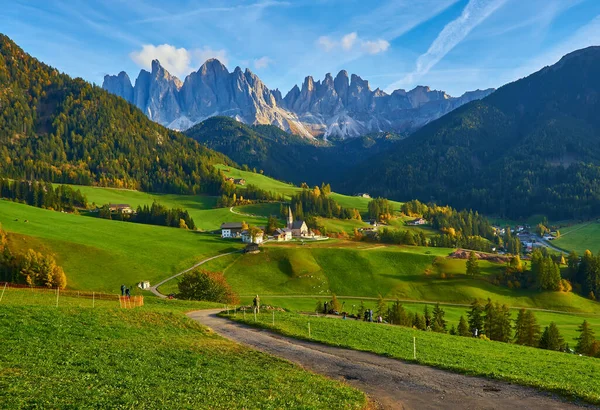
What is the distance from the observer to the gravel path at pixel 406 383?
21.5 meters

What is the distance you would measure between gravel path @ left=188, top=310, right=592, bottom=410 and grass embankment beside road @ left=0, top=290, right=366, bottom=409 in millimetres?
2384

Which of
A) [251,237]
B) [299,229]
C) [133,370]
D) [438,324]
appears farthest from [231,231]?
[133,370]

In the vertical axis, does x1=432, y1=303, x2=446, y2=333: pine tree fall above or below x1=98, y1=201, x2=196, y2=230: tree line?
below

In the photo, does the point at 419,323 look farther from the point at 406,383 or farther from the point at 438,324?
the point at 406,383

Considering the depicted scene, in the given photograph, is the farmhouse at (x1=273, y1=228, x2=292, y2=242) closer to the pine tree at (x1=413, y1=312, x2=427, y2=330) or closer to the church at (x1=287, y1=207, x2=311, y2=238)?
the church at (x1=287, y1=207, x2=311, y2=238)

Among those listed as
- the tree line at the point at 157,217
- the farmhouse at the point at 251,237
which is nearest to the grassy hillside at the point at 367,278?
the farmhouse at the point at 251,237

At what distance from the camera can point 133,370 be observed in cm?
2283

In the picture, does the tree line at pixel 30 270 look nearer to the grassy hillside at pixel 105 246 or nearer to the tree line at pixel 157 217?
the grassy hillside at pixel 105 246

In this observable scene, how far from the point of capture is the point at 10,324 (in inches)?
1214

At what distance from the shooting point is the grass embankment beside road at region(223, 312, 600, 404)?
2605cm

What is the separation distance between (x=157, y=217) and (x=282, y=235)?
219 feet

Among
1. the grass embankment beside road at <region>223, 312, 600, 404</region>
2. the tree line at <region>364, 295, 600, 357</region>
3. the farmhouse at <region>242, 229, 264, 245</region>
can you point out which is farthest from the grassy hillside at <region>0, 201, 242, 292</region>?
the grass embankment beside road at <region>223, 312, 600, 404</region>

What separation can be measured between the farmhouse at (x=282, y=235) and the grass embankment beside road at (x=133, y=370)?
135 metres

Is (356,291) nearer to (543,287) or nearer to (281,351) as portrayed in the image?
(543,287)
